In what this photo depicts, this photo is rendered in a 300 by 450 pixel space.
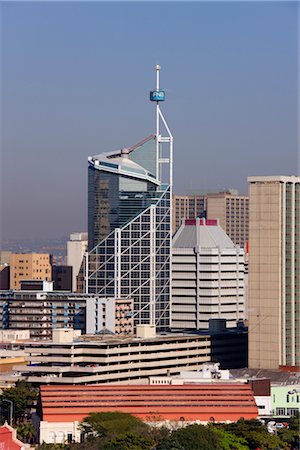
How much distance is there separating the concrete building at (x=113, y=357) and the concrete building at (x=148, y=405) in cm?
831

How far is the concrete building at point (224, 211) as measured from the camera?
440 feet

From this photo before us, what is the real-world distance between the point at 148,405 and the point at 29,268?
1877 inches

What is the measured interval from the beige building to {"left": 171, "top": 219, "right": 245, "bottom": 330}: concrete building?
17353mm

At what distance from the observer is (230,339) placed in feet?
230

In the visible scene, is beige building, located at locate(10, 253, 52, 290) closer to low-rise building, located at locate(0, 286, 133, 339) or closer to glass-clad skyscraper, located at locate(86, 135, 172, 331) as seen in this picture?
glass-clad skyscraper, located at locate(86, 135, 172, 331)

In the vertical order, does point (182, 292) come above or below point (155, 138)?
below

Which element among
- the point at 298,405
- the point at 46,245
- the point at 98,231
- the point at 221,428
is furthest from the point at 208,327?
the point at 46,245

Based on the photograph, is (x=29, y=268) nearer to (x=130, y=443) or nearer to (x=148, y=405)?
(x=148, y=405)

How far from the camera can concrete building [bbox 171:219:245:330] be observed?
79562 mm

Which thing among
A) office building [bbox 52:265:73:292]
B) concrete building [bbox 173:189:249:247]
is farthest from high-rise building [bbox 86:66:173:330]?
concrete building [bbox 173:189:249:247]

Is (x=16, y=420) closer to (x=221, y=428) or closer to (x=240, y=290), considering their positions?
(x=221, y=428)

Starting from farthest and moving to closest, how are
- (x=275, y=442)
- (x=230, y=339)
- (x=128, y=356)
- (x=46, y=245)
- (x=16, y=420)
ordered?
(x=46, y=245) → (x=230, y=339) → (x=128, y=356) → (x=16, y=420) → (x=275, y=442)

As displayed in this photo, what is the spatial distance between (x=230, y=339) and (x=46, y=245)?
179 feet

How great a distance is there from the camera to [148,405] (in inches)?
2023
